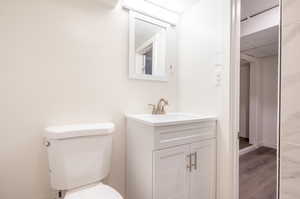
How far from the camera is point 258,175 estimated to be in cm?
215

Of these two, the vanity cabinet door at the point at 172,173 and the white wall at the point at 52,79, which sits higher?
the white wall at the point at 52,79

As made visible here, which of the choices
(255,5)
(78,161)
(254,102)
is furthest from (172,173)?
(254,102)

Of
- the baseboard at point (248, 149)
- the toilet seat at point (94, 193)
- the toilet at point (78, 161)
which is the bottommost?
the baseboard at point (248, 149)

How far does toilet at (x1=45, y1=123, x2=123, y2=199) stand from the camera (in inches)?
42.3

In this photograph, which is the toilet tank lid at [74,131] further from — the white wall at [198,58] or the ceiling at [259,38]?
the ceiling at [259,38]

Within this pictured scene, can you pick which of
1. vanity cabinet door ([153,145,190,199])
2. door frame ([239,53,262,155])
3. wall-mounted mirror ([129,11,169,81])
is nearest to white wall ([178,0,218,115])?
wall-mounted mirror ([129,11,169,81])

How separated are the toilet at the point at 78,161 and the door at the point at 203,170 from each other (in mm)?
662

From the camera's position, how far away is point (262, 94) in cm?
344

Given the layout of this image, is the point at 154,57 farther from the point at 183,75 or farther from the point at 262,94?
the point at 262,94

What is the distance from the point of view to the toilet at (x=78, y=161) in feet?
3.53

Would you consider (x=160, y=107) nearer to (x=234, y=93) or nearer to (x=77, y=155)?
(x=234, y=93)

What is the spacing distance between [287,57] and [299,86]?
126 mm

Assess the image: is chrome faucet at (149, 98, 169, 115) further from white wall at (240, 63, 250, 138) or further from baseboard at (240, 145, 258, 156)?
white wall at (240, 63, 250, 138)

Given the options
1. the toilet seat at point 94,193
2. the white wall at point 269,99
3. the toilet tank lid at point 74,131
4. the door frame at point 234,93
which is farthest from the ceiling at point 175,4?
the white wall at point 269,99
